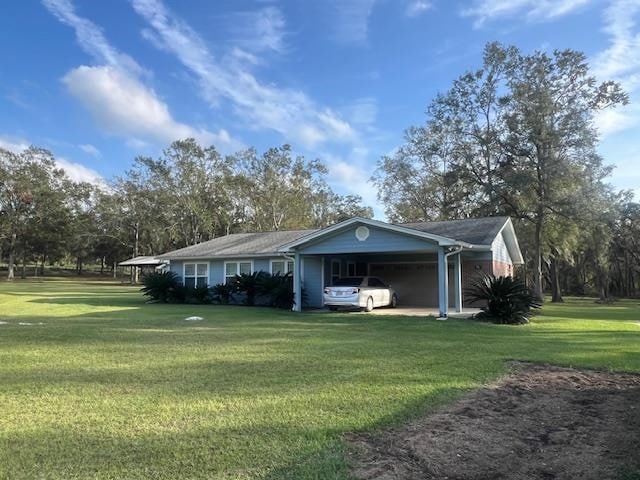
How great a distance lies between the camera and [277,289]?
20.7 metres

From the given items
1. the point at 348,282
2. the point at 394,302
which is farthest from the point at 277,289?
the point at 394,302

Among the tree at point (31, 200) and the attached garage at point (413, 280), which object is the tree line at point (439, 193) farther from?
the attached garage at point (413, 280)

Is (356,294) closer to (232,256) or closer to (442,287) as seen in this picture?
(442,287)

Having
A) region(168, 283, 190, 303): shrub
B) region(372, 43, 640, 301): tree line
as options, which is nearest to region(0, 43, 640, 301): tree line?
region(372, 43, 640, 301): tree line

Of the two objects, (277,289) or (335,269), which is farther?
(335,269)

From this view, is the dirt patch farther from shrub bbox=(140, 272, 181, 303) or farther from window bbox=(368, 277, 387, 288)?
shrub bbox=(140, 272, 181, 303)

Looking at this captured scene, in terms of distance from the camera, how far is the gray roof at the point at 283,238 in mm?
20438

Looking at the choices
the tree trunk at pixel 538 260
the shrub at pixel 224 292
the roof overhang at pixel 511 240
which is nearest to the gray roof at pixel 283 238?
the roof overhang at pixel 511 240

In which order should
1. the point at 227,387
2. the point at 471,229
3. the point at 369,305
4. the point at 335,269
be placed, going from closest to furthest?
1. the point at 227,387
2. the point at 369,305
3. the point at 471,229
4. the point at 335,269

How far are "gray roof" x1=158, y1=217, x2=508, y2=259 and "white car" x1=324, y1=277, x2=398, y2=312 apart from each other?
2.73 m

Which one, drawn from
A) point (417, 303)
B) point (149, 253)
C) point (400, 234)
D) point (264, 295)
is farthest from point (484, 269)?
point (149, 253)

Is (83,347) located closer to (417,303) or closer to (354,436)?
(354,436)

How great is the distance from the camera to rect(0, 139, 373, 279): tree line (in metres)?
52.5

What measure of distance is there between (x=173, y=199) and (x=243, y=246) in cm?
2933
